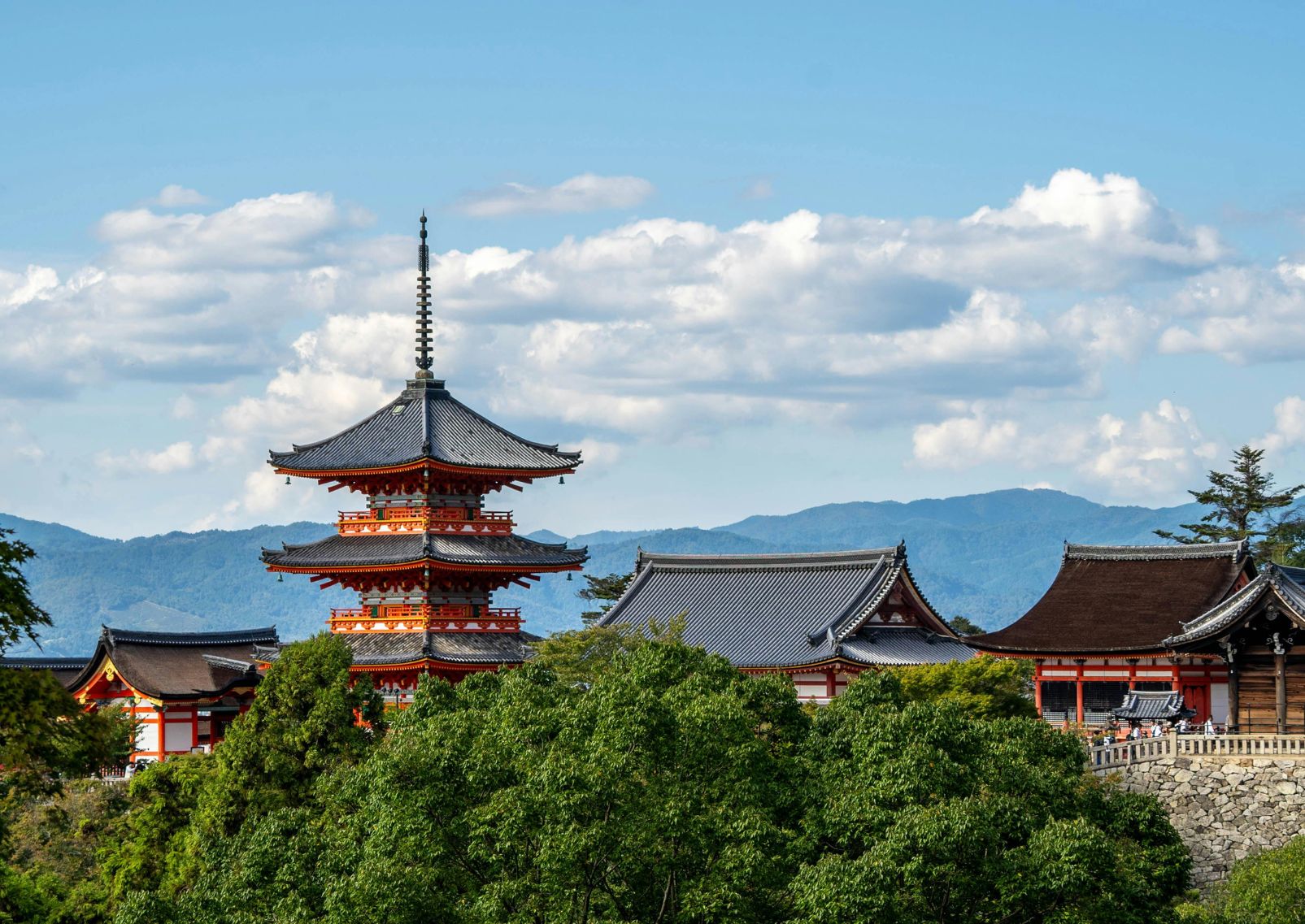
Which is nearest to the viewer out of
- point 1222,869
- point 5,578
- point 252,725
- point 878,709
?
point 5,578

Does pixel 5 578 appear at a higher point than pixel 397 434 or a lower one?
lower

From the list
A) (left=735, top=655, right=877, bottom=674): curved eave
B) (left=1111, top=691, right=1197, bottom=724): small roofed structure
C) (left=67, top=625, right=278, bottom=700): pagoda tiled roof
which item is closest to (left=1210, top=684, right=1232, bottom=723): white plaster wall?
(left=1111, top=691, right=1197, bottom=724): small roofed structure

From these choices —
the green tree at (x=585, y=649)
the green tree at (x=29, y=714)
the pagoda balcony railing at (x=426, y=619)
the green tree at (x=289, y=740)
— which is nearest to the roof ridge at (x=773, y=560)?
the pagoda balcony railing at (x=426, y=619)

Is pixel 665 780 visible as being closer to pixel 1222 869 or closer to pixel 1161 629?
pixel 1222 869

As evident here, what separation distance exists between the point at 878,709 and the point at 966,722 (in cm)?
158

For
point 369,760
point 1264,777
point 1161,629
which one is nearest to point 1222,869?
point 1264,777

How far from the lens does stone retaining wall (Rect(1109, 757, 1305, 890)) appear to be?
43188mm

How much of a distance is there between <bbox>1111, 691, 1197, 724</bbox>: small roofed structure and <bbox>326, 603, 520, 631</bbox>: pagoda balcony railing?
1845cm

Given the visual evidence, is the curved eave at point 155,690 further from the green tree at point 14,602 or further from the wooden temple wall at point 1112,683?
the green tree at point 14,602

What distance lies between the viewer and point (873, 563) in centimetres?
6003

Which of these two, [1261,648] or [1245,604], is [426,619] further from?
[1261,648]

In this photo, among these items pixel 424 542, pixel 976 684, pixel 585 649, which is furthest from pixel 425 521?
pixel 976 684

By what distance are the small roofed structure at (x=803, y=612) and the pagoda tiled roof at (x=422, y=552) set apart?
3.45 meters

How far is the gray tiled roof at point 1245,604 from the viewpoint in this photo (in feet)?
151
